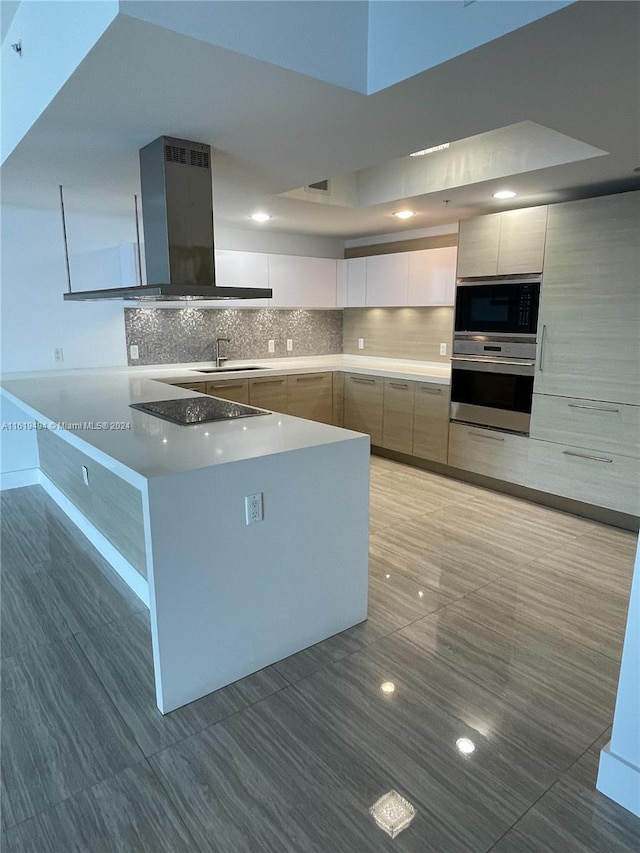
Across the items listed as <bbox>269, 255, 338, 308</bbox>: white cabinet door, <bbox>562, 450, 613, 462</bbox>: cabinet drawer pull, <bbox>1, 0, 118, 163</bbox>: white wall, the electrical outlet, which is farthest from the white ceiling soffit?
the electrical outlet

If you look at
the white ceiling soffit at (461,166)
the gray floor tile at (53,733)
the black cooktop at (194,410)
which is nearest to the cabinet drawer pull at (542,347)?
the white ceiling soffit at (461,166)

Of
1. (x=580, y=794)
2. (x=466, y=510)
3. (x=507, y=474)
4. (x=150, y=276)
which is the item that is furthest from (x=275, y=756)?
(x=507, y=474)

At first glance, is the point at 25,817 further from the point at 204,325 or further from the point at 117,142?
the point at 204,325

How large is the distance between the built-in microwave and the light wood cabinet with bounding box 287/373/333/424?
5.11 ft

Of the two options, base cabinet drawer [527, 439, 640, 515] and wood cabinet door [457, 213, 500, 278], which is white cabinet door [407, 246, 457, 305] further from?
base cabinet drawer [527, 439, 640, 515]

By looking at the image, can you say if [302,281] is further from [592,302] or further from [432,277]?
[592,302]

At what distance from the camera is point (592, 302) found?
3453 mm

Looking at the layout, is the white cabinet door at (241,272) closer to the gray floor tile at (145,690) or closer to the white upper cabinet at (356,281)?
the white upper cabinet at (356,281)

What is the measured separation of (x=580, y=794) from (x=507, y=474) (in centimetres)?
273

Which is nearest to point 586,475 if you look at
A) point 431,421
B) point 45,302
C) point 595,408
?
point 595,408

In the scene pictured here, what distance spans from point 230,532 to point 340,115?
1707 mm

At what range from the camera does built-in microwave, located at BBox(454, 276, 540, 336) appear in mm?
3789

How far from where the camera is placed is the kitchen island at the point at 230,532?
1.87 metres

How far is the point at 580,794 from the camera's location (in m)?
1.61
